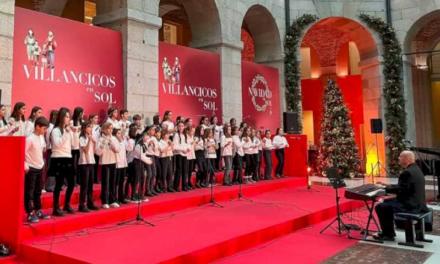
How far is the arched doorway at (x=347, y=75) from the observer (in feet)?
49.9

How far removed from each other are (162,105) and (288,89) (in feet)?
20.1

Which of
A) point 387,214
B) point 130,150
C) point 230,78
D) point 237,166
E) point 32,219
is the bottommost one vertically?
point 387,214

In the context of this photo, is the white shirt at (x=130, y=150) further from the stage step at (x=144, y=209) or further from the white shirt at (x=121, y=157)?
the stage step at (x=144, y=209)

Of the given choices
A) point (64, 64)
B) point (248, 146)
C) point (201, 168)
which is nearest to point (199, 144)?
point (201, 168)

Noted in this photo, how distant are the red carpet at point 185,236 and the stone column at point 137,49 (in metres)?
3.12

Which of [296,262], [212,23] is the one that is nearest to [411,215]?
[296,262]

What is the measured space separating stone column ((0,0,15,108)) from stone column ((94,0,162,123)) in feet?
8.65

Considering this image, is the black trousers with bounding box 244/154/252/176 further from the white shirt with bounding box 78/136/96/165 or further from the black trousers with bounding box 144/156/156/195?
the white shirt with bounding box 78/136/96/165

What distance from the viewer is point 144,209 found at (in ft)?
20.5

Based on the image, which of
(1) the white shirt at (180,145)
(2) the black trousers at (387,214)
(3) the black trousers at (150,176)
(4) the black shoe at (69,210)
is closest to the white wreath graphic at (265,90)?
(1) the white shirt at (180,145)

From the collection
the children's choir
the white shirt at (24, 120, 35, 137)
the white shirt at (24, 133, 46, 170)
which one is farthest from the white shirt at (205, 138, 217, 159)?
the white shirt at (24, 133, 46, 170)

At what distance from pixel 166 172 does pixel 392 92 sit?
10.5 m

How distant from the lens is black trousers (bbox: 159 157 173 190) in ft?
24.9

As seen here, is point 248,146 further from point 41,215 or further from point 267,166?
point 41,215
